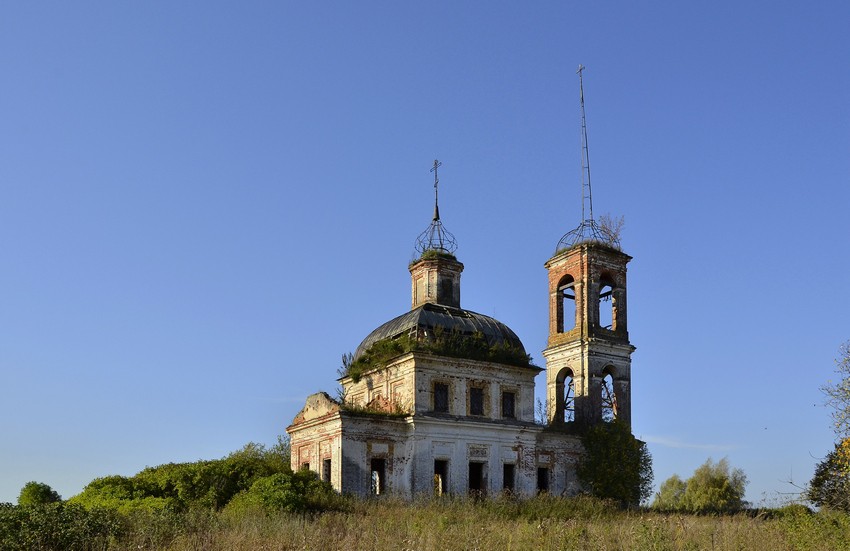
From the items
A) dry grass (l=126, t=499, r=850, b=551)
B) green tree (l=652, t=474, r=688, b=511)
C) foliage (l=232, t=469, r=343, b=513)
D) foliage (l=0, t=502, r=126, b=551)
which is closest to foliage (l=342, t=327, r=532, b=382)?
foliage (l=232, t=469, r=343, b=513)

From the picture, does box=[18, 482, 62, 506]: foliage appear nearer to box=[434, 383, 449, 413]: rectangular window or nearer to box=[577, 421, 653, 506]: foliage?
box=[434, 383, 449, 413]: rectangular window

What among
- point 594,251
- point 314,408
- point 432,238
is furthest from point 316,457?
point 594,251

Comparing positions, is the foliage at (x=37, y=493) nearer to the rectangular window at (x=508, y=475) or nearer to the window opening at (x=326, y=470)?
the window opening at (x=326, y=470)

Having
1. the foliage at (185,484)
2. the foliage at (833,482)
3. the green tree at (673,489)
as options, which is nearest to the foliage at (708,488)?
the green tree at (673,489)

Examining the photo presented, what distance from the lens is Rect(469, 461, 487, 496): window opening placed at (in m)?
27.8

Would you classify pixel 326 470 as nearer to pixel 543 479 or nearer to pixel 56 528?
pixel 543 479

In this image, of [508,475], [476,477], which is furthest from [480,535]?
[508,475]

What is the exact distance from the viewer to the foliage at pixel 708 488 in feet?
141

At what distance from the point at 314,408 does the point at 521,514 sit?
26.3 ft

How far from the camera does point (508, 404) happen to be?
1149 inches

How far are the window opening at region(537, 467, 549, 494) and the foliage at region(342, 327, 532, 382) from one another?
3.53m

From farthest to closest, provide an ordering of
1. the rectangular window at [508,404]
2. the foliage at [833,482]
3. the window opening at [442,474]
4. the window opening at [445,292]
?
the window opening at [445,292]
the rectangular window at [508,404]
the window opening at [442,474]
the foliage at [833,482]

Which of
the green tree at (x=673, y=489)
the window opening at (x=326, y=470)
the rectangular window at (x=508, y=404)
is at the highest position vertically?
the rectangular window at (x=508, y=404)

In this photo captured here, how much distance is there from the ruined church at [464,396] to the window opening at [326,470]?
42 mm
